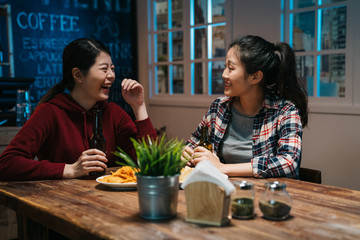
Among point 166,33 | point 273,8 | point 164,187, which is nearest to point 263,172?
point 164,187

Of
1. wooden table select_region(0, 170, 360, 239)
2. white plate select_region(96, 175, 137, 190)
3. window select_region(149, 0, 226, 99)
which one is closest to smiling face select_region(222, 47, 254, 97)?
wooden table select_region(0, 170, 360, 239)

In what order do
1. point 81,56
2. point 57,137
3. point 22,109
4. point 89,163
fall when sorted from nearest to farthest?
point 89,163 → point 57,137 → point 81,56 → point 22,109

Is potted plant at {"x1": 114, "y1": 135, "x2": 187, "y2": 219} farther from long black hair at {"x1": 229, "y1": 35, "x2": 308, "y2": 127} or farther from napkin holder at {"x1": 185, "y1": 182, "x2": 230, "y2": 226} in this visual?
long black hair at {"x1": 229, "y1": 35, "x2": 308, "y2": 127}

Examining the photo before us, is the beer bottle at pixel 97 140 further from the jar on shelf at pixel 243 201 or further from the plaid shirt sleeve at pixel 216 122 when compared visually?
the jar on shelf at pixel 243 201

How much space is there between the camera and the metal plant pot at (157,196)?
1125 mm

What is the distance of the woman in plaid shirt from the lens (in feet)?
6.32

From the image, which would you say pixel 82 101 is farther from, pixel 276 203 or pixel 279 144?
pixel 276 203

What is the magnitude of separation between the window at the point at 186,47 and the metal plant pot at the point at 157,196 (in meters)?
3.35

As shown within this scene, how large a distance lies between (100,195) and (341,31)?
3104mm

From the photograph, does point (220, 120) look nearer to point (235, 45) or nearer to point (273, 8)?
point (235, 45)

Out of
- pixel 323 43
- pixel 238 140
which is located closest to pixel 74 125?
pixel 238 140

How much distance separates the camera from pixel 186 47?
186 inches

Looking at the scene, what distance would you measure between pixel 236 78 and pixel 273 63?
218mm

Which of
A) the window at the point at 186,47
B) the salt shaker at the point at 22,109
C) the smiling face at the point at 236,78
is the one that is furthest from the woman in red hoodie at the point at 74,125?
the window at the point at 186,47
